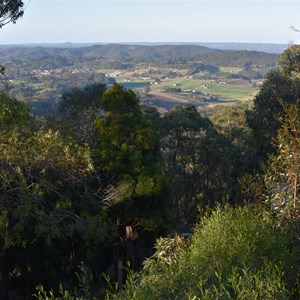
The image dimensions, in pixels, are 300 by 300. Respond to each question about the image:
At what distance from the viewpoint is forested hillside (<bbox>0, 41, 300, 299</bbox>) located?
199 inches

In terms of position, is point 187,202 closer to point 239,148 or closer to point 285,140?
point 239,148

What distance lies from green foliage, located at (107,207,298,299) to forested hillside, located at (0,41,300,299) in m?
0.02

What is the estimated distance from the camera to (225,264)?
4859mm

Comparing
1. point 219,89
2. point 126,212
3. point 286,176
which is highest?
point 286,176

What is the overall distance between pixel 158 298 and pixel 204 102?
94.4m

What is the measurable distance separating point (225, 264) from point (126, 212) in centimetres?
593

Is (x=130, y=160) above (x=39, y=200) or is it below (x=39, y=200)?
above

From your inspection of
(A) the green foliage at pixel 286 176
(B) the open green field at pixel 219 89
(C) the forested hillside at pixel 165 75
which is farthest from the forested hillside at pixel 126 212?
(B) the open green field at pixel 219 89

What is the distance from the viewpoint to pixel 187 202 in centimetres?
2016

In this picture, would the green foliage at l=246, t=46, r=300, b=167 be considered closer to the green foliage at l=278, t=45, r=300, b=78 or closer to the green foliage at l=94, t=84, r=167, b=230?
the green foliage at l=94, t=84, r=167, b=230

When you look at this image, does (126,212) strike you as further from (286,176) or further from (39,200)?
(286,176)

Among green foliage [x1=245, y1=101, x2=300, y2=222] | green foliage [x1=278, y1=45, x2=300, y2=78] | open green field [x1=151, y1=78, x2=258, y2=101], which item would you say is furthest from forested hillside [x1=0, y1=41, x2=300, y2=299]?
open green field [x1=151, y1=78, x2=258, y2=101]

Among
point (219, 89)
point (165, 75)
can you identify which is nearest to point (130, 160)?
point (219, 89)

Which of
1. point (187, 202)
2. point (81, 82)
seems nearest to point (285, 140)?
point (187, 202)
